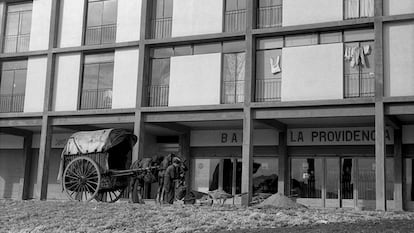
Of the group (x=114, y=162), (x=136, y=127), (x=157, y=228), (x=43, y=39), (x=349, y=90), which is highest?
(x=43, y=39)

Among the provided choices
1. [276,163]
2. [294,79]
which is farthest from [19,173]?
[294,79]

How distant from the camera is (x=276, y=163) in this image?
1035 inches

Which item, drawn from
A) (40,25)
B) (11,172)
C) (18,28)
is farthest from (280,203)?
(11,172)

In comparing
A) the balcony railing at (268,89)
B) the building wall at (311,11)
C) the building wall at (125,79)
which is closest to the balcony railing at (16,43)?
the building wall at (125,79)

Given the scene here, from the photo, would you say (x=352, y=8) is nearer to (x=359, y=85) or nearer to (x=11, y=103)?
(x=359, y=85)

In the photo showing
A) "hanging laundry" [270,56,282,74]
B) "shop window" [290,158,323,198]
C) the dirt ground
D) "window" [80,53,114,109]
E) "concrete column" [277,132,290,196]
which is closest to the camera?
the dirt ground

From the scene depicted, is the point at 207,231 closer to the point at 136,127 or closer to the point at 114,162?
the point at 114,162

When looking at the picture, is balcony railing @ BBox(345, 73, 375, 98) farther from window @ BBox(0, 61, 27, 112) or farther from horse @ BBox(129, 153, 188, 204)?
window @ BBox(0, 61, 27, 112)

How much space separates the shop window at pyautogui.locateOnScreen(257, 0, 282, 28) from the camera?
23.3m

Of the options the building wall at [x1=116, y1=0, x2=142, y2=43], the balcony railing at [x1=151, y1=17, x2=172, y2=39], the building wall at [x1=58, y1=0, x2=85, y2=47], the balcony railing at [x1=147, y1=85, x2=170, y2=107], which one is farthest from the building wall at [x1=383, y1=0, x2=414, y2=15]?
the building wall at [x1=58, y1=0, x2=85, y2=47]

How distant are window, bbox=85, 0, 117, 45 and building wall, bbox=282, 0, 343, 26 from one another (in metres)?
8.41

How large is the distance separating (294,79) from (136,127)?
7095mm

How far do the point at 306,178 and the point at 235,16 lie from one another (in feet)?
26.5

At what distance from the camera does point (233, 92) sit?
23.5 metres
